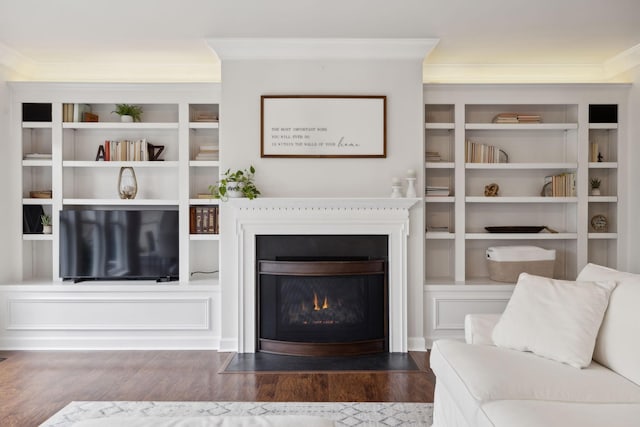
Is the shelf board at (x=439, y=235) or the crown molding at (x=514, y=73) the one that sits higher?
the crown molding at (x=514, y=73)

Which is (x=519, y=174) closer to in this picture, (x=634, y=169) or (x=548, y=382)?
(x=634, y=169)

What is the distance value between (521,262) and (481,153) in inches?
39.9

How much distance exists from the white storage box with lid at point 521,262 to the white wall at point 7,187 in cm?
421

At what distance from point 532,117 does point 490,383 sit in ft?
9.96

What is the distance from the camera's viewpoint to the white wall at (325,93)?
402cm

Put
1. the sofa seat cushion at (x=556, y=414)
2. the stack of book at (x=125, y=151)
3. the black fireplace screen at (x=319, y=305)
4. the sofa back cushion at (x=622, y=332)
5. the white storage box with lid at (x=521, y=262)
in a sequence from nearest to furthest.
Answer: the sofa seat cushion at (x=556, y=414) < the sofa back cushion at (x=622, y=332) < the black fireplace screen at (x=319, y=305) < the white storage box with lid at (x=521, y=262) < the stack of book at (x=125, y=151)

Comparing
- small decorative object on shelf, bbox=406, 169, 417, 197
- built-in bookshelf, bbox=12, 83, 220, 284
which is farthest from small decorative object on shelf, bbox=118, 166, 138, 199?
small decorative object on shelf, bbox=406, 169, 417, 197

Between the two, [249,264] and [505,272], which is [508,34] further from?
[249,264]

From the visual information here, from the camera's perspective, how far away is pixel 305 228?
3975 millimetres

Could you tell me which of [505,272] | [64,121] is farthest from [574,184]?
[64,121]

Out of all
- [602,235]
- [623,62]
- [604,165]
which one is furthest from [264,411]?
[623,62]

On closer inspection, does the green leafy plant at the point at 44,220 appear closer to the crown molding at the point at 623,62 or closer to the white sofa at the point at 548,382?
the white sofa at the point at 548,382

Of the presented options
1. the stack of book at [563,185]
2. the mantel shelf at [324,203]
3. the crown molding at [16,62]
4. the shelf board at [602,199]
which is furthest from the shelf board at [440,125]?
the crown molding at [16,62]

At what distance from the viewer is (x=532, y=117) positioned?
438 cm
